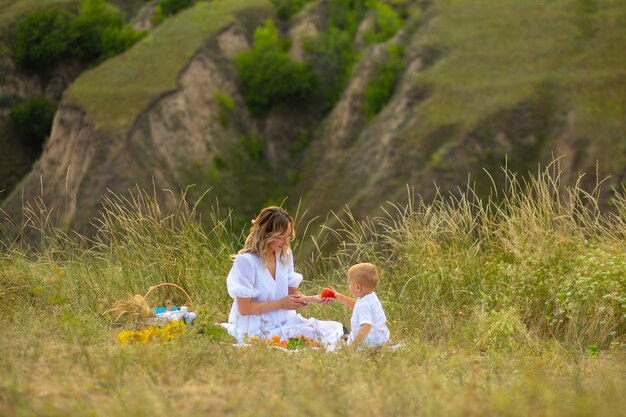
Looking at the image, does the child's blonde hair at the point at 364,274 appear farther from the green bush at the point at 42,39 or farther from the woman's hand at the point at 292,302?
the green bush at the point at 42,39

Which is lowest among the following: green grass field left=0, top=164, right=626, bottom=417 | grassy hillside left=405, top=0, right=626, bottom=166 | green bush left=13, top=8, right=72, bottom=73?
grassy hillside left=405, top=0, right=626, bottom=166

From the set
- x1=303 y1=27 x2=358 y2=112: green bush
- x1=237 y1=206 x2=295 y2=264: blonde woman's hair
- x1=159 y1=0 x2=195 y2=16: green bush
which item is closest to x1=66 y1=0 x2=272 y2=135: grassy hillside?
x1=303 y1=27 x2=358 y2=112: green bush

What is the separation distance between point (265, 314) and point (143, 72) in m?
48.5

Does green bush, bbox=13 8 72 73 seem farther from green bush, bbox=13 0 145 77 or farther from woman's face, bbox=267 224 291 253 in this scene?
woman's face, bbox=267 224 291 253

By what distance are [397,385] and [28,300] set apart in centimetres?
460

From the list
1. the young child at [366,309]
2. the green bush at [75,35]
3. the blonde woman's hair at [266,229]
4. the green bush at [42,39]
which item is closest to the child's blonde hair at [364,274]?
the young child at [366,309]

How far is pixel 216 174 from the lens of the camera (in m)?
52.9

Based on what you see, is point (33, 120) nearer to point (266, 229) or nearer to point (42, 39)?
point (42, 39)

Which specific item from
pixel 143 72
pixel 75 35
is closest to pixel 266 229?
pixel 143 72

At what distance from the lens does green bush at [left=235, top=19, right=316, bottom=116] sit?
58.0 metres

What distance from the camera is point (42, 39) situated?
57750 millimetres

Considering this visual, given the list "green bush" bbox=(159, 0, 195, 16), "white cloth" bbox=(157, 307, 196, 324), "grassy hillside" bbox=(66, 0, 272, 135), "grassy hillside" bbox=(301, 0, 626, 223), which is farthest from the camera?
"green bush" bbox=(159, 0, 195, 16)

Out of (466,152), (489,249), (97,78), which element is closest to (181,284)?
(489,249)

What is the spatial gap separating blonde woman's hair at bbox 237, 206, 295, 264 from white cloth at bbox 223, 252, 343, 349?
0.07m
